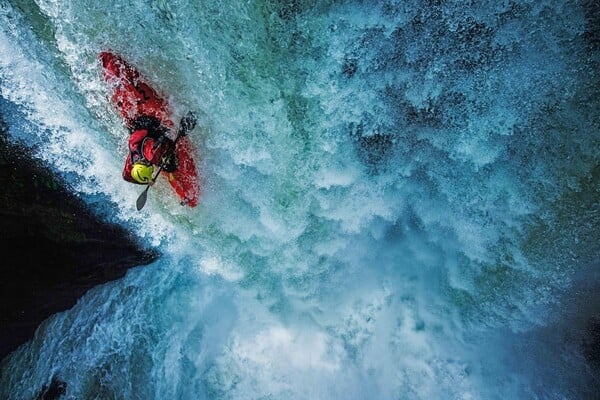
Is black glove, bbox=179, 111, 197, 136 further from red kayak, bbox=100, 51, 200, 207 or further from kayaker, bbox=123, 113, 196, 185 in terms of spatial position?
red kayak, bbox=100, 51, 200, 207

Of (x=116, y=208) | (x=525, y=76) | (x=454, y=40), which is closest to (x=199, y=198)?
(x=116, y=208)

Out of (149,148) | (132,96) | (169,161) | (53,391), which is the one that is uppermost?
(132,96)

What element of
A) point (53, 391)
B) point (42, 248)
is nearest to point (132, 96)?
point (42, 248)

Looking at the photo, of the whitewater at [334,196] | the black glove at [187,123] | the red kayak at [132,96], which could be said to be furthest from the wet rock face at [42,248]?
the black glove at [187,123]

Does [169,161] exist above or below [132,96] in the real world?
below

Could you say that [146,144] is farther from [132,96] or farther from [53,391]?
[53,391]

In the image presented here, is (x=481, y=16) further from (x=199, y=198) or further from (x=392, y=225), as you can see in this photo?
(x=199, y=198)

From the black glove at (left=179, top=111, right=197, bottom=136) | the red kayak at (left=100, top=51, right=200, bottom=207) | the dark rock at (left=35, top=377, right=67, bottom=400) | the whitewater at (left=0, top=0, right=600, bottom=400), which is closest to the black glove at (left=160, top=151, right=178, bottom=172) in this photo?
the red kayak at (left=100, top=51, right=200, bottom=207)
